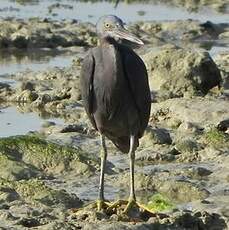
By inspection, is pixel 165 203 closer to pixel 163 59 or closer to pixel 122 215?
pixel 122 215

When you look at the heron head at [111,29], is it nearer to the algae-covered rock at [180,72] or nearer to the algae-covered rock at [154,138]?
the algae-covered rock at [154,138]

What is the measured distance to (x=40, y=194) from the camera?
977 centimetres

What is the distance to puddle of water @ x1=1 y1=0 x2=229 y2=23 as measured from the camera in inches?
1335

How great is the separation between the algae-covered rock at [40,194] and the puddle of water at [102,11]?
22414 mm

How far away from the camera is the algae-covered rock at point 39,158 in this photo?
37.6 ft

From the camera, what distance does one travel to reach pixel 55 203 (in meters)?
9.62

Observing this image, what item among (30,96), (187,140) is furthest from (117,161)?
(30,96)

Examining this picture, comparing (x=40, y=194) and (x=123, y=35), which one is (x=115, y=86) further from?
(x=40, y=194)

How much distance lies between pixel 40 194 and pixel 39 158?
2137mm

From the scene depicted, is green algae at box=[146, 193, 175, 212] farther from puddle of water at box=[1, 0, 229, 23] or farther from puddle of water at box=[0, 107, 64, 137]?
puddle of water at box=[1, 0, 229, 23]

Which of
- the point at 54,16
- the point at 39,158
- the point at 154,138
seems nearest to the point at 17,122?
the point at 154,138

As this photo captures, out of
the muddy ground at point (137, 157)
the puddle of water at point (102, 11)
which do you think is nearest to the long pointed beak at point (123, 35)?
the muddy ground at point (137, 157)

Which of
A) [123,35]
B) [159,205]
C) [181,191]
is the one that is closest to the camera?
[123,35]

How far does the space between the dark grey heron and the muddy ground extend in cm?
76
